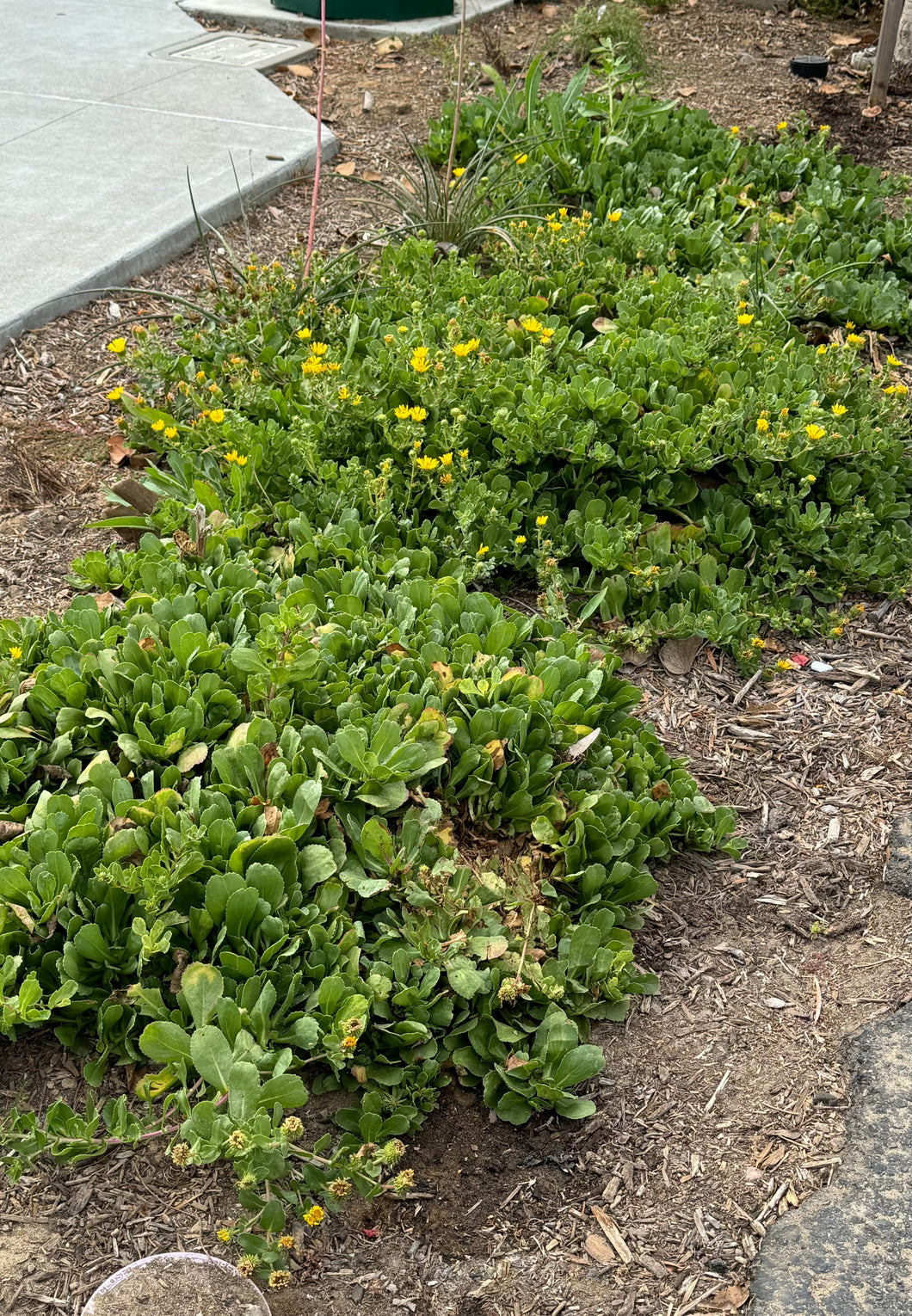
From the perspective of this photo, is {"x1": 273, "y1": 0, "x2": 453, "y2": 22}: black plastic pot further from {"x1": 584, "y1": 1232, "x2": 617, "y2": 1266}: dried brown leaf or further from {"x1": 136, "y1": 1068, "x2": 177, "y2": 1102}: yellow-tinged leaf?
{"x1": 584, "y1": 1232, "x2": 617, "y2": 1266}: dried brown leaf

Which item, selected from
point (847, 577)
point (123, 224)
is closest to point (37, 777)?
point (847, 577)

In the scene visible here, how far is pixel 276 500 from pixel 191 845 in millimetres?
1499

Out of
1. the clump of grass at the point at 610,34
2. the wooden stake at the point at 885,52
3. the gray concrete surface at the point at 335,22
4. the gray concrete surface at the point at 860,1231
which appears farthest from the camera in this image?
the gray concrete surface at the point at 335,22

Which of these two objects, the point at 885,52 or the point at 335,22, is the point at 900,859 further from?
the point at 335,22

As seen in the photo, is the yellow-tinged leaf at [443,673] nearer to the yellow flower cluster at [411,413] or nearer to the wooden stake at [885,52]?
the yellow flower cluster at [411,413]

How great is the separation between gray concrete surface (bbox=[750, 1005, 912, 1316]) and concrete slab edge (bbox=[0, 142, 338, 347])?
144 inches

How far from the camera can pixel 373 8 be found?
7.41m

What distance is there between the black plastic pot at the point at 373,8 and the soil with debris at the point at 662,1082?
4.49 metres

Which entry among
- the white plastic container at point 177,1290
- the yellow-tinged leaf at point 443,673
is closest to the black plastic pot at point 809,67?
the yellow-tinged leaf at point 443,673

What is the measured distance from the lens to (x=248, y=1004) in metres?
2.15

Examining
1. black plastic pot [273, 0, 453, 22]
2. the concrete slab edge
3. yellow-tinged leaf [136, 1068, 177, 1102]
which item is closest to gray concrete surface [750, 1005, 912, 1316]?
yellow-tinged leaf [136, 1068, 177, 1102]

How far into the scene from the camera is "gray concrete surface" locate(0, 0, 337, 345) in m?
4.72

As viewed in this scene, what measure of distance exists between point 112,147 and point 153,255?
4.10ft

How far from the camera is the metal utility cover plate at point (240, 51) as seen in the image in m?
7.03
